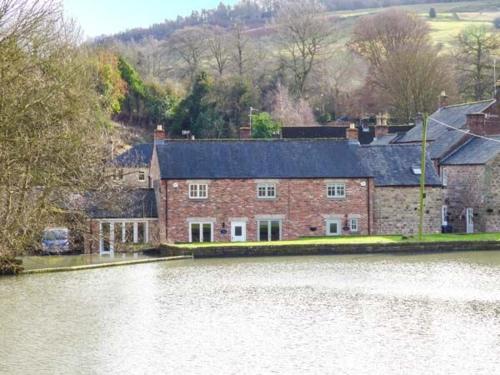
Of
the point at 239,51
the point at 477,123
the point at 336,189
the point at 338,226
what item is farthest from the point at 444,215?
the point at 239,51

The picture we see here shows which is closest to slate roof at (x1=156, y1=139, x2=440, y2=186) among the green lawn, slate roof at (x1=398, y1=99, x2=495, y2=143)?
the green lawn

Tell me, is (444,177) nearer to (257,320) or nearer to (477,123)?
(477,123)

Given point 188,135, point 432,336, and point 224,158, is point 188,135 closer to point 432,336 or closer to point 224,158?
point 224,158

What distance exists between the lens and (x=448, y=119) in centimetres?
5488

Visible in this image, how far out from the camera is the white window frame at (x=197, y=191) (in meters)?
43.4

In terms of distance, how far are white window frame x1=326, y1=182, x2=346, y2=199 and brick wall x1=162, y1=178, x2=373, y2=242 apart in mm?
174

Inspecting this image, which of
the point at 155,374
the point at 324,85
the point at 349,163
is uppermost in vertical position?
the point at 324,85

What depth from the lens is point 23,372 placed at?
1678 centimetres

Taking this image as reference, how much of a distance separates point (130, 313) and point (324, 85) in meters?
57.3

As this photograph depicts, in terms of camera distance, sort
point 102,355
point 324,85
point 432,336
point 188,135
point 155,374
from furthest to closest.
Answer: point 324,85 → point 188,135 → point 432,336 → point 102,355 → point 155,374

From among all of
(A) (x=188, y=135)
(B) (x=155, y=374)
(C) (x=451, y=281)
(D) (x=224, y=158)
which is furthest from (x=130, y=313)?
(A) (x=188, y=135)

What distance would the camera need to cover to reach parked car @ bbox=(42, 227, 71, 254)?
129 feet

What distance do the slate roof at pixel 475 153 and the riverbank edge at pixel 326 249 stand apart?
25.4ft

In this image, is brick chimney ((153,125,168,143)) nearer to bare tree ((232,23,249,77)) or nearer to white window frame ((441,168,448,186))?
white window frame ((441,168,448,186))
